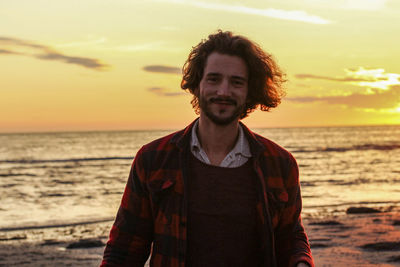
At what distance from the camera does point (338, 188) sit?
2239cm

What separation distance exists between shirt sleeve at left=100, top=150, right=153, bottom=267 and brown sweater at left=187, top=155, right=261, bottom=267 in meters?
0.29

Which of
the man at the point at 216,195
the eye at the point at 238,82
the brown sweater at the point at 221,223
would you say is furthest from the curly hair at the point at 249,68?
the brown sweater at the point at 221,223

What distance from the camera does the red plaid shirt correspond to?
116 inches

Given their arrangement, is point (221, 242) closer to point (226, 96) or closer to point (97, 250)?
point (226, 96)

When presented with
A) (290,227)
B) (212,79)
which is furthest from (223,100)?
(290,227)

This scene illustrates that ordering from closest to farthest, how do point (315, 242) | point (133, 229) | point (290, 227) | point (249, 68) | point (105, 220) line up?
point (133, 229)
point (290, 227)
point (249, 68)
point (315, 242)
point (105, 220)

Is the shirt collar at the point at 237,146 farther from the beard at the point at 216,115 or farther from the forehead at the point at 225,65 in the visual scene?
the forehead at the point at 225,65

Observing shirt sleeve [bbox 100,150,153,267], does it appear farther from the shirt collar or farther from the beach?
the beach

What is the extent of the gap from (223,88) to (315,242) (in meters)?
8.06

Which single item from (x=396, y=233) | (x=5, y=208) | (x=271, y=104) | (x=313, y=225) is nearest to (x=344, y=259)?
(x=396, y=233)

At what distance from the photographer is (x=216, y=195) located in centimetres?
296

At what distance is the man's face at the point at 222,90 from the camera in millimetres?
3090

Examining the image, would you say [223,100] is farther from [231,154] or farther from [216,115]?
[231,154]


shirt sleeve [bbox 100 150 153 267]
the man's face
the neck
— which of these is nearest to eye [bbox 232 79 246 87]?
the man's face
